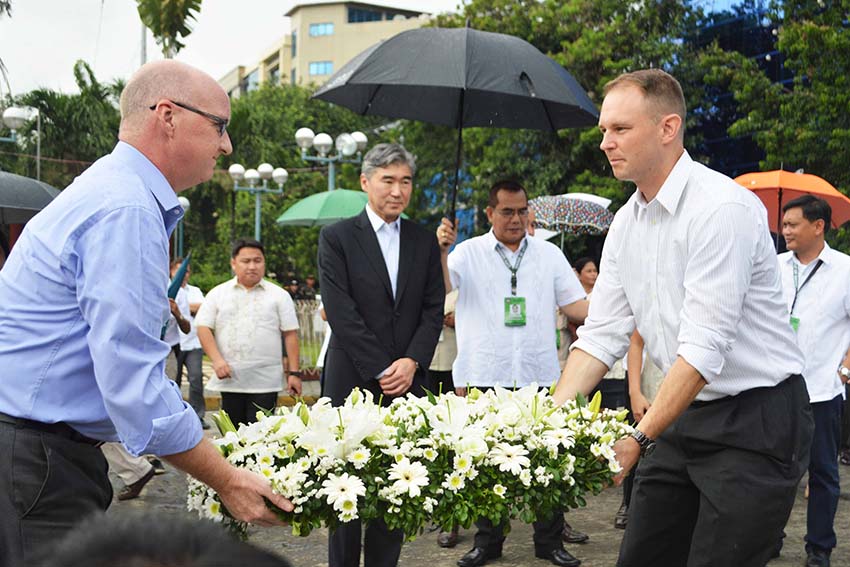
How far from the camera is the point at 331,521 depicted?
3217mm

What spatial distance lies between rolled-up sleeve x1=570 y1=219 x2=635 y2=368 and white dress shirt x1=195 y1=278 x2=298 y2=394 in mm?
5022

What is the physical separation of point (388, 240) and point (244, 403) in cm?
344

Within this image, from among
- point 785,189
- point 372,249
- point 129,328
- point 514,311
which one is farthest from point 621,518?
point 129,328

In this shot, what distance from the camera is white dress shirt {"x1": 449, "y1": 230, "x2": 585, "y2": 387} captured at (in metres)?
6.88

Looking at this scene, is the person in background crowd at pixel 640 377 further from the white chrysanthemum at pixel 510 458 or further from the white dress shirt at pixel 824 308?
the white chrysanthemum at pixel 510 458

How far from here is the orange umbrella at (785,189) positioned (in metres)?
9.80

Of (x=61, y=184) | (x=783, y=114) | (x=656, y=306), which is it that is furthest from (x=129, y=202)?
(x=61, y=184)

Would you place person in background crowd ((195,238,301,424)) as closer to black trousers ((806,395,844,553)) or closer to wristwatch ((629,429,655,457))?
black trousers ((806,395,844,553))

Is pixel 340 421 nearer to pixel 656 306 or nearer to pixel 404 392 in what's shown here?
pixel 656 306

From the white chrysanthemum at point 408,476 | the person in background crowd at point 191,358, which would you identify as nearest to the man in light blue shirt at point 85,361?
the white chrysanthemum at point 408,476

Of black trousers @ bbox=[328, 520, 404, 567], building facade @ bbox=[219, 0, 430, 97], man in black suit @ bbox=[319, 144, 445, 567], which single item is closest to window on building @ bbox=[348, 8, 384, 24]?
building facade @ bbox=[219, 0, 430, 97]

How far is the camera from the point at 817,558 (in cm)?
655

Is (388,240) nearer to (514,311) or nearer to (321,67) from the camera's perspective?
(514,311)

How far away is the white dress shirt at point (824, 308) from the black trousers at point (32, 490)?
5.33 meters
